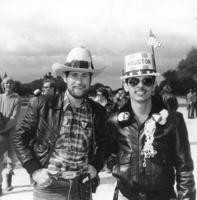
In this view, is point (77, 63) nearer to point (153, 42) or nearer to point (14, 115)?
point (14, 115)

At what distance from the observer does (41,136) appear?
3305mm

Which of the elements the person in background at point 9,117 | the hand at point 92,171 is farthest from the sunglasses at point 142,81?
the person in background at point 9,117

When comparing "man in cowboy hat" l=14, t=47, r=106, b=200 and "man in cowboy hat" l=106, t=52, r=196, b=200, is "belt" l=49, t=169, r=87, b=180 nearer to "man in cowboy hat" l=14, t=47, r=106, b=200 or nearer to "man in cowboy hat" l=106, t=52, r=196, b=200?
"man in cowboy hat" l=14, t=47, r=106, b=200

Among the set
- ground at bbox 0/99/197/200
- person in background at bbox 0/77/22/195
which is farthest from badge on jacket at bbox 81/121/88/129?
person in background at bbox 0/77/22/195

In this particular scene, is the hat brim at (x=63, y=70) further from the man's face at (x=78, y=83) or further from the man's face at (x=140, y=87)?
the man's face at (x=140, y=87)

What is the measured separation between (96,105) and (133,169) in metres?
0.82

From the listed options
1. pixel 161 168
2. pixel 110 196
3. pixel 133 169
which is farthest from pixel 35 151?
pixel 110 196

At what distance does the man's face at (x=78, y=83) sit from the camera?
333 centimetres

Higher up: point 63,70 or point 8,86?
point 8,86

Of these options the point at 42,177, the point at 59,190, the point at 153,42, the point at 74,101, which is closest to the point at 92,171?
the point at 59,190

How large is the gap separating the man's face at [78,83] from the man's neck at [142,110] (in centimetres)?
51

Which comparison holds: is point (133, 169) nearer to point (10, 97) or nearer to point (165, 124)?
point (165, 124)

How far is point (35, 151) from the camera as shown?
3330mm

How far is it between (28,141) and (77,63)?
2.64 feet
